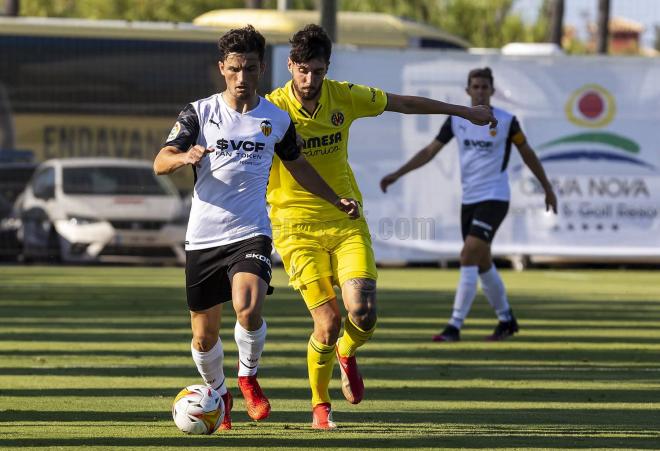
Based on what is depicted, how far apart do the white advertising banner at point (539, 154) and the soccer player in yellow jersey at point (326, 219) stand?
52.2 ft

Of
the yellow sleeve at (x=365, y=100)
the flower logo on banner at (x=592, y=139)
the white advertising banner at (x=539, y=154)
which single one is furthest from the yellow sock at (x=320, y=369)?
the flower logo on banner at (x=592, y=139)

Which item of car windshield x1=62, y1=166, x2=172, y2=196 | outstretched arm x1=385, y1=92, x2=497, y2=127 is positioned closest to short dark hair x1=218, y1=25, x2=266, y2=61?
outstretched arm x1=385, y1=92, x2=497, y2=127

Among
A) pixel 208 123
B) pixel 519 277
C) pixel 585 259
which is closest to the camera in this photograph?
pixel 208 123

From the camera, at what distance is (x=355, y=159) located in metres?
25.0

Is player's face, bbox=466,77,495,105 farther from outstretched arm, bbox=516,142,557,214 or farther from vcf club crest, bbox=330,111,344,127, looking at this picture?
vcf club crest, bbox=330,111,344,127

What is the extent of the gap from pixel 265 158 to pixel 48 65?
18.5 meters

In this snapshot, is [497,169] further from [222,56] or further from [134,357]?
[222,56]

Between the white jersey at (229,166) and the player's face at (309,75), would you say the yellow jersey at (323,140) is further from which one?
the white jersey at (229,166)

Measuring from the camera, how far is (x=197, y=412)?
7914 mm

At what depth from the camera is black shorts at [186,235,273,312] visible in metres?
8.18

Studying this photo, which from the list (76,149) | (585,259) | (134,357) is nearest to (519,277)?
(585,259)

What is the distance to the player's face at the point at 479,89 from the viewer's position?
13.1 meters

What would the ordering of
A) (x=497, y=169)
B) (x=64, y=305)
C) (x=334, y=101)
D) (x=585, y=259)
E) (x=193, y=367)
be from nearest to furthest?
(x=334, y=101)
(x=193, y=367)
(x=497, y=169)
(x=64, y=305)
(x=585, y=259)

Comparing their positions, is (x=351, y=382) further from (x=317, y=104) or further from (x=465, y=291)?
(x=465, y=291)
